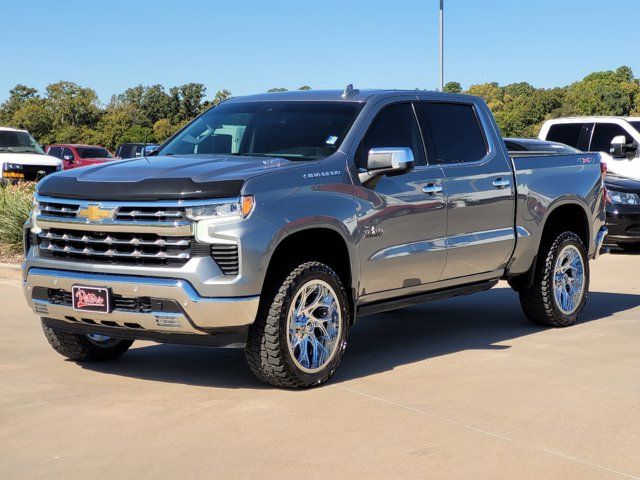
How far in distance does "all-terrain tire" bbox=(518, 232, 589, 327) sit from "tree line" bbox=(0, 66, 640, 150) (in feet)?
165

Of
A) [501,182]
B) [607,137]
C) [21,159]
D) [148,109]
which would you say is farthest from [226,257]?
[148,109]

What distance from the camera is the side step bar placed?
7.32 meters

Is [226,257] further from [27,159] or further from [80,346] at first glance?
[27,159]

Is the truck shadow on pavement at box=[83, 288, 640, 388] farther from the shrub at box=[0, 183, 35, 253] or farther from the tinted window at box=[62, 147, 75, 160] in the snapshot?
the tinted window at box=[62, 147, 75, 160]

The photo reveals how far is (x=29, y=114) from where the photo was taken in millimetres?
79500

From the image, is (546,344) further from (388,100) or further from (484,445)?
(484,445)

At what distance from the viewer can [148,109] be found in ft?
326

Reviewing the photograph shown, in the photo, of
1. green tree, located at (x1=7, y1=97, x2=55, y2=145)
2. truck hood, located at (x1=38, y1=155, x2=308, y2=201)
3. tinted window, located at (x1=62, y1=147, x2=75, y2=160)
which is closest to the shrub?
truck hood, located at (x1=38, y1=155, x2=308, y2=201)

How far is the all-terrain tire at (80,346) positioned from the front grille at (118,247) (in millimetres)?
770

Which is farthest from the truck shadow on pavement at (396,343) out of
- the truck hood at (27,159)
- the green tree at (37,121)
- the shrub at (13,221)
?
the green tree at (37,121)

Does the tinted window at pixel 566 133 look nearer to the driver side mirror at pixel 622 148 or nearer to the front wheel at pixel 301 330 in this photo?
the driver side mirror at pixel 622 148

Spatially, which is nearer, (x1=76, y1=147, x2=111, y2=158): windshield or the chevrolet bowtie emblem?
the chevrolet bowtie emblem

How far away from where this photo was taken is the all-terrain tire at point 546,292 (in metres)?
9.01

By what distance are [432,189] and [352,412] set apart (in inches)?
85.2
